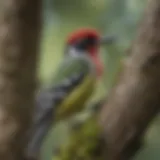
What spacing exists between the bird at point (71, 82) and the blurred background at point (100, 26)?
0.05 feet

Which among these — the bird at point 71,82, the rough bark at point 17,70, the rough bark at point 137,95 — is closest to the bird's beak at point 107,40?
the bird at point 71,82

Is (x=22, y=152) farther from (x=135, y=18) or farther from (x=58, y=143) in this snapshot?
(x=135, y=18)

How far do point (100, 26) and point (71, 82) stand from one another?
0.13 metres

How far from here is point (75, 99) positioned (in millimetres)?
809

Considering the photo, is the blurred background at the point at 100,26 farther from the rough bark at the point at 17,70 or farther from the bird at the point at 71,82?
the rough bark at the point at 17,70

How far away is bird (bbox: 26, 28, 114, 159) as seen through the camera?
0.77 metres

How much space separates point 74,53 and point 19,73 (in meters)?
0.28

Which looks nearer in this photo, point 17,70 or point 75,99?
point 17,70

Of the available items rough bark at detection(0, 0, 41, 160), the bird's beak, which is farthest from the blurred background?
rough bark at detection(0, 0, 41, 160)

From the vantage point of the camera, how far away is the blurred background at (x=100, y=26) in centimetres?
85

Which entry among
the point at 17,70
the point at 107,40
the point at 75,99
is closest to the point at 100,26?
the point at 107,40

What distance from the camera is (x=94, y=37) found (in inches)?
33.5

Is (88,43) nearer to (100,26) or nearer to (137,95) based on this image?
(100,26)

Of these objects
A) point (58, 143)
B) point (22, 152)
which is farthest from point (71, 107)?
point (22, 152)
